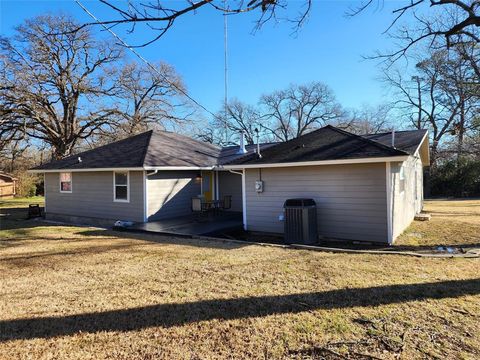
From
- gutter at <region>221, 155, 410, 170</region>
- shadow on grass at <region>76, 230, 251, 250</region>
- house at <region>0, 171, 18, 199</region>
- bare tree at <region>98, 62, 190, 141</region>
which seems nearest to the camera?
gutter at <region>221, 155, 410, 170</region>

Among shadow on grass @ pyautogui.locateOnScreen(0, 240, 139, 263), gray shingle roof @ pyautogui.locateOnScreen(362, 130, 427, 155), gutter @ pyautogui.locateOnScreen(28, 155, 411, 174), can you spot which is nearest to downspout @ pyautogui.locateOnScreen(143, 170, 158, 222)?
gutter @ pyautogui.locateOnScreen(28, 155, 411, 174)

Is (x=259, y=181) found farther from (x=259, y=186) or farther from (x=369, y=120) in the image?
(x=369, y=120)

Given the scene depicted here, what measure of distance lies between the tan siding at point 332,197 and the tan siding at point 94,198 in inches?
174

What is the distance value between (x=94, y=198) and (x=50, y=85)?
13.6 m

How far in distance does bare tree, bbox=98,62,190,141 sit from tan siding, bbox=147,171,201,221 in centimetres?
1401

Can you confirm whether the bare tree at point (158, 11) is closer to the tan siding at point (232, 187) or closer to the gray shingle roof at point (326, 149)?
the gray shingle roof at point (326, 149)

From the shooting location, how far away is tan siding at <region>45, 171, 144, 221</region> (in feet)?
40.3

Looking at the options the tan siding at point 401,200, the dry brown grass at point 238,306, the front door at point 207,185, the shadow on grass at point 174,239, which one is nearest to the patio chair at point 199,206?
the front door at point 207,185

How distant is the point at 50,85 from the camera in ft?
74.7

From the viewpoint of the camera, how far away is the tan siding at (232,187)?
14695 mm

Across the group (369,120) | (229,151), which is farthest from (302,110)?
(229,151)

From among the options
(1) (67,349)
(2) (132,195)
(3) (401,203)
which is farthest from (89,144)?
(1) (67,349)

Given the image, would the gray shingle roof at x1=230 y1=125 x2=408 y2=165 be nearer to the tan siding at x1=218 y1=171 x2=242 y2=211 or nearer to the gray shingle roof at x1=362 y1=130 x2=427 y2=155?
the gray shingle roof at x1=362 y1=130 x2=427 y2=155

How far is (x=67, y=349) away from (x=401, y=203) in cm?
928
